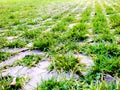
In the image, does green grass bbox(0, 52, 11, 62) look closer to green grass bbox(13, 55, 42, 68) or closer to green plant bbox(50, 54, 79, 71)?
green grass bbox(13, 55, 42, 68)

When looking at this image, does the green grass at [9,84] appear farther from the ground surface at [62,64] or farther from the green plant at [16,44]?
the green plant at [16,44]

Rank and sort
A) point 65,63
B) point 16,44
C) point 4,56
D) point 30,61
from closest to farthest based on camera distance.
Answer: point 65,63
point 30,61
point 4,56
point 16,44

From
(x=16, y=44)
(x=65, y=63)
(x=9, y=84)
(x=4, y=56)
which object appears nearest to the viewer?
(x=9, y=84)

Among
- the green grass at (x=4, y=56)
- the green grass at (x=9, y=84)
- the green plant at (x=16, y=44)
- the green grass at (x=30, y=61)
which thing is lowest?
the green plant at (x=16, y=44)

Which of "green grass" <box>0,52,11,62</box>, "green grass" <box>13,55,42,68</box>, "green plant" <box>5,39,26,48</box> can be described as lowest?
"green plant" <box>5,39,26,48</box>

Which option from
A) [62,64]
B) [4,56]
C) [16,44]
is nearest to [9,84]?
[62,64]

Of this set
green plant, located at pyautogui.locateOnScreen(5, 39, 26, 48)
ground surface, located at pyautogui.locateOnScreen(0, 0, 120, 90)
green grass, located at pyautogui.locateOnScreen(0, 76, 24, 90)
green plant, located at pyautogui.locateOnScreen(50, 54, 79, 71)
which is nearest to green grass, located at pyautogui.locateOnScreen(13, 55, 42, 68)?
ground surface, located at pyautogui.locateOnScreen(0, 0, 120, 90)

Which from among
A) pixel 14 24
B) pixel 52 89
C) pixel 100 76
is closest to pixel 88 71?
pixel 100 76

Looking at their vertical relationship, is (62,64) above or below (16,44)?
above

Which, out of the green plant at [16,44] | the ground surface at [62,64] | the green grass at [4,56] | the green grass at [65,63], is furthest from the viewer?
the green plant at [16,44]

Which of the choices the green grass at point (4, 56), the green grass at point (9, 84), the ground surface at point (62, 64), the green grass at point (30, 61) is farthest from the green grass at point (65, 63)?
the green grass at point (4, 56)

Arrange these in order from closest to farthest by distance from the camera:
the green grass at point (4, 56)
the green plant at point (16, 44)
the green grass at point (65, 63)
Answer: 1. the green grass at point (65, 63)
2. the green grass at point (4, 56)
3. the green plant at point (16, 44)

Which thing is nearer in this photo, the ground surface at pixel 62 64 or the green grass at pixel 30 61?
the ground surface at pixel 62 64

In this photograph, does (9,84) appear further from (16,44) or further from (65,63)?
(16,44)
